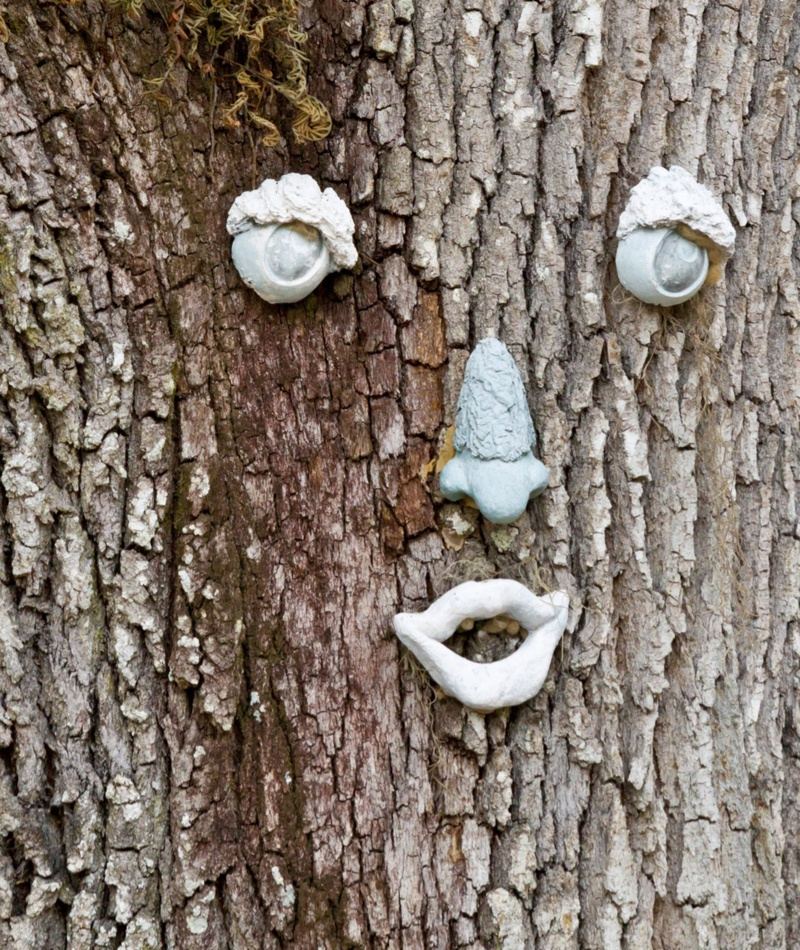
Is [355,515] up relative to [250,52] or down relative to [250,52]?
down

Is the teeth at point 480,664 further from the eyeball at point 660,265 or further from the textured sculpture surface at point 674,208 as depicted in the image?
the textured sculpture surface at point 674,208

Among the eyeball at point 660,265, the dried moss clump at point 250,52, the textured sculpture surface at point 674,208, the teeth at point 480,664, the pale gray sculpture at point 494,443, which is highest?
the dried moss clump at point 250,52

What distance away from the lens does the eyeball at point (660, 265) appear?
1.71 meters

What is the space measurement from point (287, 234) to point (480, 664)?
33.7 inches

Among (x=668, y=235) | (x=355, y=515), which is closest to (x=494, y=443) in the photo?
(x=355, y=515)

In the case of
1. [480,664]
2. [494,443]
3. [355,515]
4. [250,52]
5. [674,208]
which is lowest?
[480,664]

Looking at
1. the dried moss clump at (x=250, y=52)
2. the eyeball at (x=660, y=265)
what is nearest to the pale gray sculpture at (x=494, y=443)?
the eyeball at (x=660, y=265)

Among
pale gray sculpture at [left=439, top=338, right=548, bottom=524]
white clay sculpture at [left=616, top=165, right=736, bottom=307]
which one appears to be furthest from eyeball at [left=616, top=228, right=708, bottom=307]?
pale gray sculpture at [left=439, top=338, right=548, bottom=524]

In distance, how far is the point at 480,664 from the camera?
171cm

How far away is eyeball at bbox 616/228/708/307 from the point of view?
1711 mm

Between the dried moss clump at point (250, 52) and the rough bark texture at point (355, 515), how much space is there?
40 millimetres

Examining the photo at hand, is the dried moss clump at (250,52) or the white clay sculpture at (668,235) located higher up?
the dried moss clump at (250,52)

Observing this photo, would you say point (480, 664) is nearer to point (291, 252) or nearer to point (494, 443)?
point (494, 443)

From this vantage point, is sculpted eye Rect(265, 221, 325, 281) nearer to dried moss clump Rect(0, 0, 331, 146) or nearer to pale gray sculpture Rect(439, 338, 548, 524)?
dried moss clump Rect(0, 0, 331, 146)
